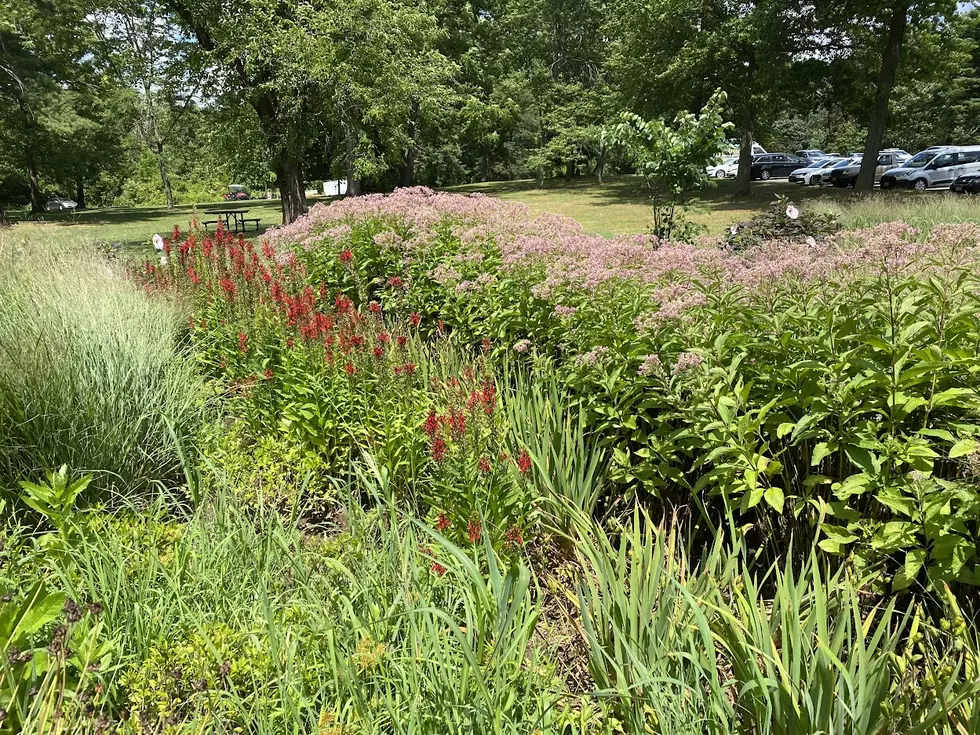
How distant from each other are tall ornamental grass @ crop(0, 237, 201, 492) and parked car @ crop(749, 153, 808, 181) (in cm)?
4454

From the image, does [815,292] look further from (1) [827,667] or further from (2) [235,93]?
(2) [235,93]

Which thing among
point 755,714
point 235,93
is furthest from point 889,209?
point 235,93

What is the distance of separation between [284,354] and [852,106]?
27690 millimetres

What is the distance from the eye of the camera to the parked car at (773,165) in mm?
42281

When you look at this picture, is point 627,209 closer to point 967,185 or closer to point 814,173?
point 967,185

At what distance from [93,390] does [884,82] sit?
83.7 ft

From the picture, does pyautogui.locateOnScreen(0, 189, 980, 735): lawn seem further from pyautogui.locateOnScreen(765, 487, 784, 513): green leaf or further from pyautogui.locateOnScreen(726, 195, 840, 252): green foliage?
pyautogui.locateOnScreen(726, 195, 840, 252): green foliage

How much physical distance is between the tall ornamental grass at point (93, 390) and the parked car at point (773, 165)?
44544mm

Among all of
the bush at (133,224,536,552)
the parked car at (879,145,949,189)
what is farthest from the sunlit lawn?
the bush at (133,224,536,552)

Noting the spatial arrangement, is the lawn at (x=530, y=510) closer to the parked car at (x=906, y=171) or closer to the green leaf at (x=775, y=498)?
the green leaf at (x=775, y=498)

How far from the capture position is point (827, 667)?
1653 millimetres

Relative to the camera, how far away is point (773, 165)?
42438 millimetres

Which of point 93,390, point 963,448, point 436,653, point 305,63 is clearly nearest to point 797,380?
point 963,448

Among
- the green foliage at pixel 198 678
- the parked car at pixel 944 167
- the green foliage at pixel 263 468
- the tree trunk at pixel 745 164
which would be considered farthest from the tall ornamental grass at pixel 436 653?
the parked car at pixel 944 167
